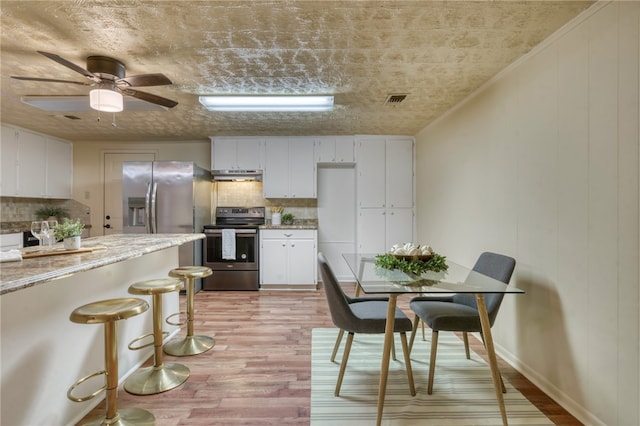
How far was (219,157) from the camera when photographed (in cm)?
465

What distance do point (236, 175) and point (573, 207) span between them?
418cm

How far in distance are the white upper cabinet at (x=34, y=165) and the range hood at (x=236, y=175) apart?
7.90 feet

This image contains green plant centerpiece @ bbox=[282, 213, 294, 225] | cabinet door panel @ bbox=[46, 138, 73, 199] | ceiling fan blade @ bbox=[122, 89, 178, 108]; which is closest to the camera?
ceiling fan blade @ bbox=[122, 89, 178, 108]

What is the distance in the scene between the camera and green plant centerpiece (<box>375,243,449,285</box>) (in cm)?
194

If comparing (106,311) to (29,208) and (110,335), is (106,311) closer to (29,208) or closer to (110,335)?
(110,335)

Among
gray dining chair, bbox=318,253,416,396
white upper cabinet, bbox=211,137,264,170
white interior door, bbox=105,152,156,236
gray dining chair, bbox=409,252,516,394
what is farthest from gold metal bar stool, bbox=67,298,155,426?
white interior door, bbox=105,152,156,236

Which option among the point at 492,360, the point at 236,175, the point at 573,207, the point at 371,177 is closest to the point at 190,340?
the point at 492,360

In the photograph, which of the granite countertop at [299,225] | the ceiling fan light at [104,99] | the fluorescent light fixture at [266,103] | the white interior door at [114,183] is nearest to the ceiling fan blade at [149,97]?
the ceiling fan light at [104,99]

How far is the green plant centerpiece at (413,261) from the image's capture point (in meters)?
1.94

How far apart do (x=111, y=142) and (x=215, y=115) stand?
2580mm

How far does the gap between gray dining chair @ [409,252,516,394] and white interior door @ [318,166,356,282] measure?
108 inches

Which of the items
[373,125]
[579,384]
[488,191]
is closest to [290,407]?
[579,384]

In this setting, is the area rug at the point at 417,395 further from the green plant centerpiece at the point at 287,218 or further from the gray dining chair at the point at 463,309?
the green plant centerpiece at the point at 287,218

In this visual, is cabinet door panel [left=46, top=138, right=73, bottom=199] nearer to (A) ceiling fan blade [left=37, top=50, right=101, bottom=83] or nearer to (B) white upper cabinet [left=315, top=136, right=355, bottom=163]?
(A) ceiling fan blade [left=37, top=50, right=101, bottom=83]
